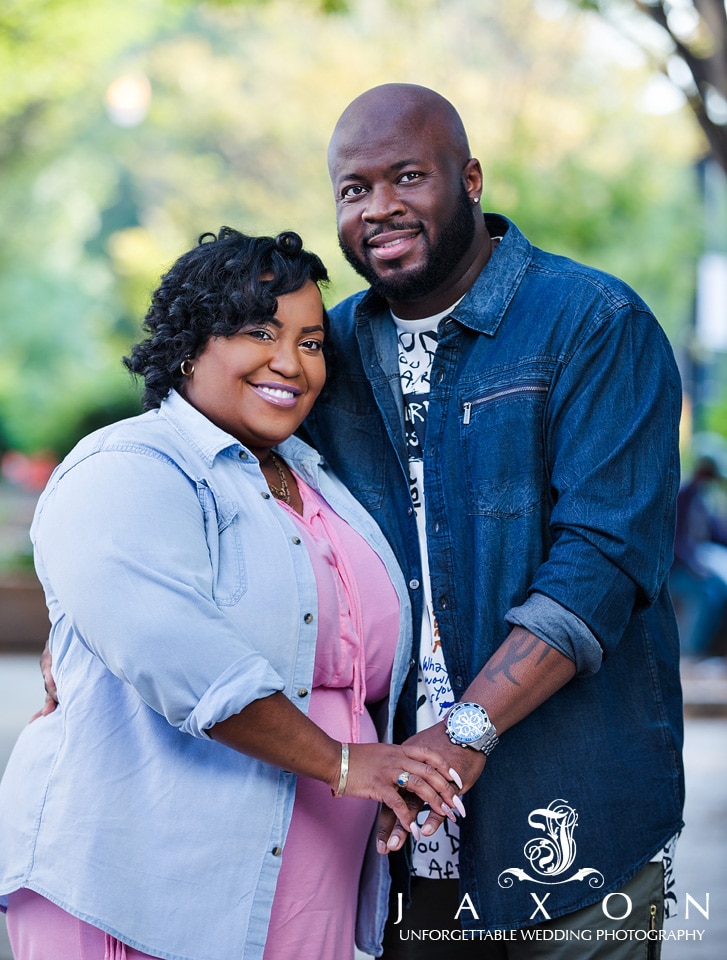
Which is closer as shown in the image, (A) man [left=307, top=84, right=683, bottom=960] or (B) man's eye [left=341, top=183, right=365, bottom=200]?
(A) man [left=307, top=84, right=683, bottom=960]

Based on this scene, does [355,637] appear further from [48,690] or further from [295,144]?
[295,144]

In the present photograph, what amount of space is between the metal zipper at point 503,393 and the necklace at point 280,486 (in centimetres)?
50

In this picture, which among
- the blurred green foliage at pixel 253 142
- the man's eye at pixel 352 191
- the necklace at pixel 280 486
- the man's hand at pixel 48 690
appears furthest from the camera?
the blurred green foliage at pixel 253 142

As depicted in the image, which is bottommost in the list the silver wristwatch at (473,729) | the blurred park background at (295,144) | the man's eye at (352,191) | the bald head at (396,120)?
the silver wristwatch at (473,729)

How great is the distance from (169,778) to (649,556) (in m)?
1.23

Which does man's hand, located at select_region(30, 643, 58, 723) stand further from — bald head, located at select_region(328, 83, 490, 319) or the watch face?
bald head, located at select_region(328, 83, 490, 319)

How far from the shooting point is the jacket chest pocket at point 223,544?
2.59m

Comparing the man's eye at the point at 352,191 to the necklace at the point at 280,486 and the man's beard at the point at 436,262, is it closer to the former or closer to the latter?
the man's beard at the point at 436,262

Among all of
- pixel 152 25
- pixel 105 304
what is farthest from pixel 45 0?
pixel 105 304

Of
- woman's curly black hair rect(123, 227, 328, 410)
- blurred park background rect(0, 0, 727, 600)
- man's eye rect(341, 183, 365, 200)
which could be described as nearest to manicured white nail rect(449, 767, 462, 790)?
woman's curly black hair rect(123, 227, 328, 410)

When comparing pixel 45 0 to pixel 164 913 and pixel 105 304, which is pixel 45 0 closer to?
pixel 164 913

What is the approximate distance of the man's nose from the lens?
3025 millimetres

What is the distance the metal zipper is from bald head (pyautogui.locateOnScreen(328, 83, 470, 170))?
67 centimetres

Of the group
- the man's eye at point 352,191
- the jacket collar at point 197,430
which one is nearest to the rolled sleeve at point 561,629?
the jacket collar at point 197,430
